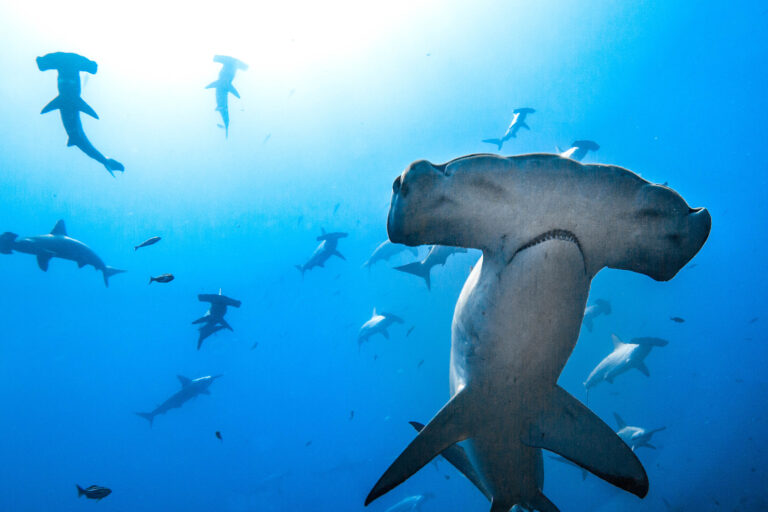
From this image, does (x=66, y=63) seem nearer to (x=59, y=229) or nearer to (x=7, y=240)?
(x=59, y=229)

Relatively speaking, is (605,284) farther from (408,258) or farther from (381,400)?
(381,400)

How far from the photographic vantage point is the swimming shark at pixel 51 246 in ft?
29.2

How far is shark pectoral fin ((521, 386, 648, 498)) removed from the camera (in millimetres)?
2496

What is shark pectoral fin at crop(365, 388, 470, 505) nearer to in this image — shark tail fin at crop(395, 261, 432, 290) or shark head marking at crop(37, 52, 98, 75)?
shark tail fin at crop(395, 261, 432, 290)

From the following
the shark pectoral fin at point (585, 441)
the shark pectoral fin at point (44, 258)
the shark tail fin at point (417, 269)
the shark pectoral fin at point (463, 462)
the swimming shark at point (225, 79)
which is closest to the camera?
the shark pectoral fin at point (585, 441)

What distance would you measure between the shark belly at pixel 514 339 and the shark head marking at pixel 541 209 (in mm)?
106

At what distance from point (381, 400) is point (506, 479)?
40701 millimetres

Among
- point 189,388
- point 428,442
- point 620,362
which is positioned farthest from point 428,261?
point 189,388

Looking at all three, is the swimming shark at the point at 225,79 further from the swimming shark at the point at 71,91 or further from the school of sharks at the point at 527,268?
the school of sharks at the point at 527,268

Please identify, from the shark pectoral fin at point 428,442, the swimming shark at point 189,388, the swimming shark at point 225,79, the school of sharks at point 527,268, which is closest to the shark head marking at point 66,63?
the swimming shark at point 225,79

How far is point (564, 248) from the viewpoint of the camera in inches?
62.6

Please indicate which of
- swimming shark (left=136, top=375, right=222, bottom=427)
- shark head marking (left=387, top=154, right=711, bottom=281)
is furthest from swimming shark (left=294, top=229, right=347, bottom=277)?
shark head marking (left=387, top=154, right=711, bottom=281)

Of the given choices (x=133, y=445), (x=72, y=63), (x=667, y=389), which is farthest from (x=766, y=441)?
(x=133, y=445)

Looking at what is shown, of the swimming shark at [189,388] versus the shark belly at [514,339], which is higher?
the shark belly at [514,339]
